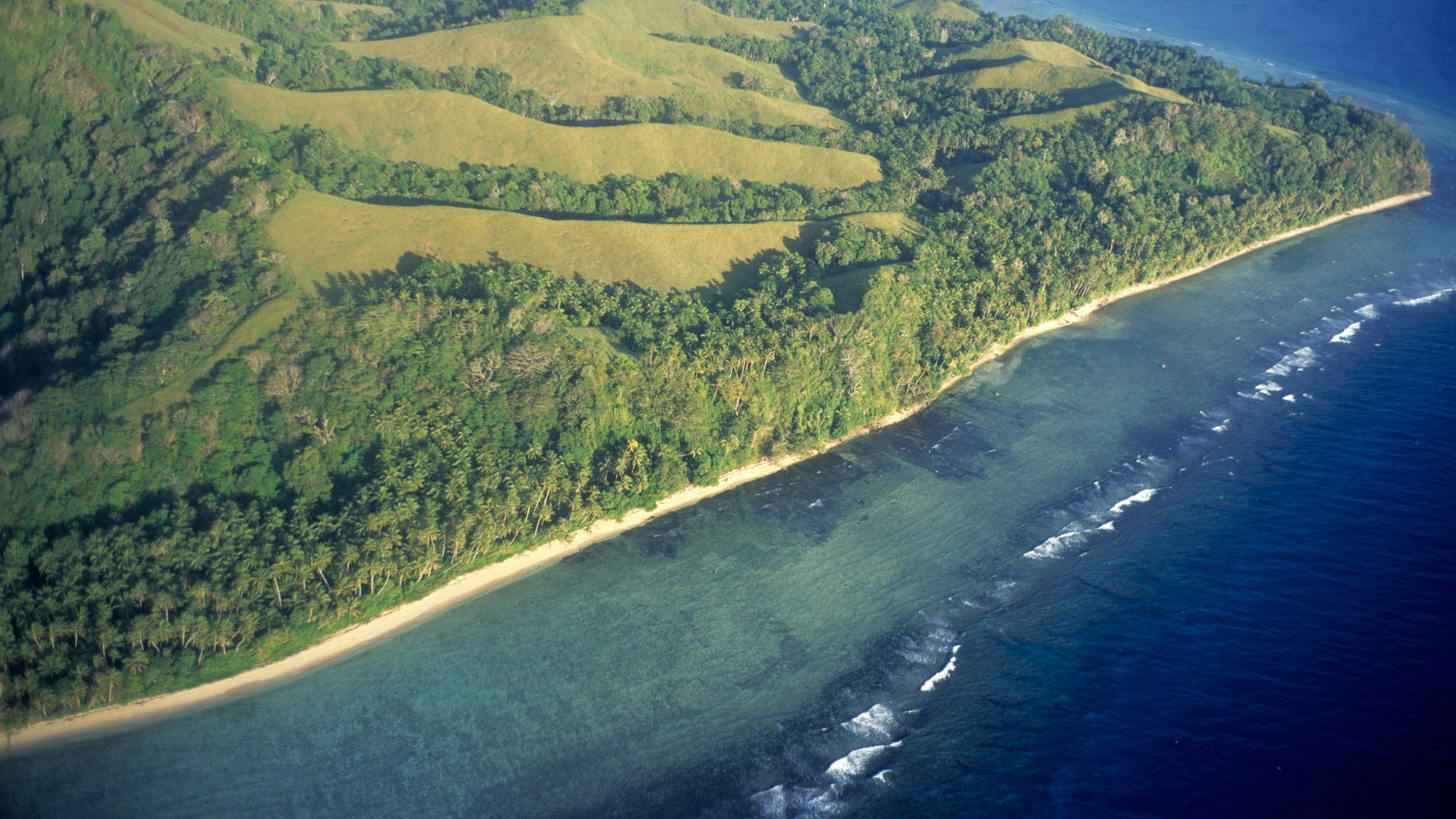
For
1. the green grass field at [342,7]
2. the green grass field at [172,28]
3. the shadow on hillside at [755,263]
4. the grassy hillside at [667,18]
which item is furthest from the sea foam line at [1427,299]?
the green grass field at [342,7]

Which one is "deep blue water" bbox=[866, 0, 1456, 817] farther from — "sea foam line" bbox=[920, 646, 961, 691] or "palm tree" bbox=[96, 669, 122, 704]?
"palm tree" bbox=[96, 669, 122, 704]

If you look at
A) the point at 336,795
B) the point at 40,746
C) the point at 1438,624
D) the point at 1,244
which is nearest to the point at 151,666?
the point at 40,746

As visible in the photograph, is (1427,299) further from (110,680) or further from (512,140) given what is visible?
(110,680)

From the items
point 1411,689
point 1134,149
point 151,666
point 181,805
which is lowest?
point 181,805

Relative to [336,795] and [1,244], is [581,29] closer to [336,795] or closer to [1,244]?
[1,244]

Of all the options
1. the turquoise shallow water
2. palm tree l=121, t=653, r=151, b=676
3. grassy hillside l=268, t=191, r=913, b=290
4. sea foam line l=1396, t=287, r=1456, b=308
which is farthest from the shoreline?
sea foam line l=1396, t=287, r=1456, b=308

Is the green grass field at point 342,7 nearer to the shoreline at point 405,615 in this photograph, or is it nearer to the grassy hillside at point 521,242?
→ the grassy hillside at point 521,242
